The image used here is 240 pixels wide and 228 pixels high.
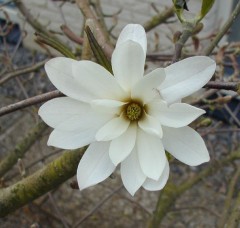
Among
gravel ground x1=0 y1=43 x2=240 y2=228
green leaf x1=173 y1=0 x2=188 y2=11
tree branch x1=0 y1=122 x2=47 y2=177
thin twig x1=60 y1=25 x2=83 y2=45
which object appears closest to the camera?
green leaf x1=173 y1=0 x2=188 y2=11

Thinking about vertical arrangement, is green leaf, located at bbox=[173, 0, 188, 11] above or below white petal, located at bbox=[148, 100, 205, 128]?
above

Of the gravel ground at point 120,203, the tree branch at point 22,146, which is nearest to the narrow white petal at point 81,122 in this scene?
the tree branch at point 22,146

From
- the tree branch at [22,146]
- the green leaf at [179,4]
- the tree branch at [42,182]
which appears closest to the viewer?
the green leaf at [179,4]

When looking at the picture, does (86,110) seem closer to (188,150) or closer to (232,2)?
(188,150)

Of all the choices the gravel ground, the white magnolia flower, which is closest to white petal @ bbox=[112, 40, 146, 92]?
the white magnolia flower

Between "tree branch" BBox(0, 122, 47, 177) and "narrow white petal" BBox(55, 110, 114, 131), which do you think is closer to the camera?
"narrow white petal" BBox(55, 110, 114, 131)

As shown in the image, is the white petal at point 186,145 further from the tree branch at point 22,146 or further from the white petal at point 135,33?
the tree branch at point 22,146

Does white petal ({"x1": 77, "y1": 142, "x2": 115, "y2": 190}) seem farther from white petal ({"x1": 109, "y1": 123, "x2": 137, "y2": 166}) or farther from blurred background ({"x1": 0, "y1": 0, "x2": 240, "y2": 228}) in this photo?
blurred background ({"x1": 0, "y1": 0, "x2": 240, "y2": 228})

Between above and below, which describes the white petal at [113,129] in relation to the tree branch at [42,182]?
above
